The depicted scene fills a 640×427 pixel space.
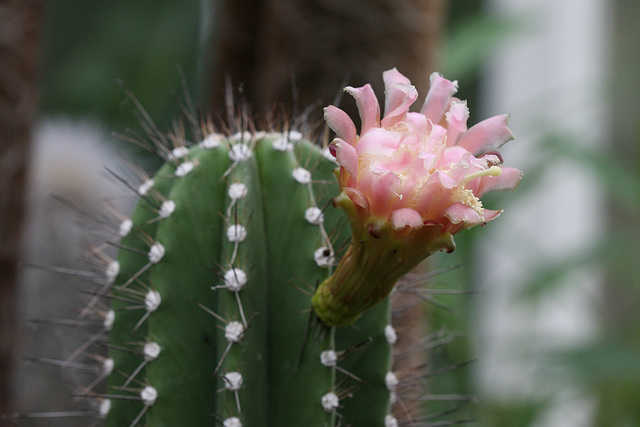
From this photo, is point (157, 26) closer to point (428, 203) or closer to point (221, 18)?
point (221, 18)

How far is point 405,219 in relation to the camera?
42cm

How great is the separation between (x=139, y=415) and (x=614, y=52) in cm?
230

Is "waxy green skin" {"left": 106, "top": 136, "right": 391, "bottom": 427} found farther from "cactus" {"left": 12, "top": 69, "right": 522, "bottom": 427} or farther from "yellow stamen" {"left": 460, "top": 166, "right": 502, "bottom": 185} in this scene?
"yellow stamen" {"left": 460, "top": 166, "right": 502, "bottom": 185}

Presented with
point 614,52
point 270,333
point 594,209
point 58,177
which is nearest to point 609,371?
point 270,333

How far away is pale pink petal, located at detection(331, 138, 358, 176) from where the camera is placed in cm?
42

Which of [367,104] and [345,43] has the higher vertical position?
[345,43]

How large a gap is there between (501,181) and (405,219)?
0.25ft

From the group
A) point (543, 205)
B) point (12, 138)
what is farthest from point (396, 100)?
point (543, 205)

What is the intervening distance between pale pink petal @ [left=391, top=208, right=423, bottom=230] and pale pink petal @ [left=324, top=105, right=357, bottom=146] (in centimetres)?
6

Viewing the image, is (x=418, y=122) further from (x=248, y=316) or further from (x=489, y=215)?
(x=248, y=316)

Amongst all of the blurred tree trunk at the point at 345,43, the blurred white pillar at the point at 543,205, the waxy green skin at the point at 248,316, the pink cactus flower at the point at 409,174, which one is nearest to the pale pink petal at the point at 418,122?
the pink cactus flower at the point at 409,174

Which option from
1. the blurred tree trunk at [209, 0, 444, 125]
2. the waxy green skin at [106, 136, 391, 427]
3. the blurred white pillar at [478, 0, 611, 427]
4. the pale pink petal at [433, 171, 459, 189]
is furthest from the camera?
the blurred white pillar at [478, 0, 611, 427]

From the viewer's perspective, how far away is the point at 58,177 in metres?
1.32

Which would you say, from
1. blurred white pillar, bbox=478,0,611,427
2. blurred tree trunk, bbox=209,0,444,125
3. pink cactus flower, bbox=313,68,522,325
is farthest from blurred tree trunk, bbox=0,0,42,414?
blurred white pillar, bbox=478,0,611,427
